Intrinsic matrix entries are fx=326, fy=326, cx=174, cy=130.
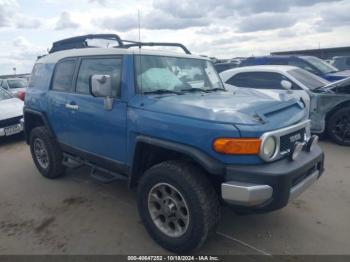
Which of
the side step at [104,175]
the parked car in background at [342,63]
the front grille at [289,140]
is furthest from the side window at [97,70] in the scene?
the parked car in background at [342,63]

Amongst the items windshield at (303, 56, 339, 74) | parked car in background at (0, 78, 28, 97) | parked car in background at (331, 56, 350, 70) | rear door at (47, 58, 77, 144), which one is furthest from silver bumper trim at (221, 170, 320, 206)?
parked car in background at (331, 56, 350, 70)

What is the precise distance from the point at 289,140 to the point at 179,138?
102 centimetres

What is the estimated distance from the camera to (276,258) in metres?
3.03

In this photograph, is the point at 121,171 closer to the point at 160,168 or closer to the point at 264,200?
the point at 160,168

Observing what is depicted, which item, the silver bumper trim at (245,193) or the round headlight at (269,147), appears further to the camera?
the round headlight at (269,147)

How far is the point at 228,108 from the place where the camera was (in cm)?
299

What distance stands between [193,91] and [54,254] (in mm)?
2260

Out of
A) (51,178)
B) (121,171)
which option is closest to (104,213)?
(121,171)

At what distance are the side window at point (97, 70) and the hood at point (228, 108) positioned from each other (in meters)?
0.53

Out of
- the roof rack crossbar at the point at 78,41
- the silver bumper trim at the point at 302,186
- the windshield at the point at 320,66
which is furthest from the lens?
the windshield at the point at 320,66

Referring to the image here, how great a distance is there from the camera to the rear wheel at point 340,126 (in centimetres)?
638

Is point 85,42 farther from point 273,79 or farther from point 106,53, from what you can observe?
point 273,79

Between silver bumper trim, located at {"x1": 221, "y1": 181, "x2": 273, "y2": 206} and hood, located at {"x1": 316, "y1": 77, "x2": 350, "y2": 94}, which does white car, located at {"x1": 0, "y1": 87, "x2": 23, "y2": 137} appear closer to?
silver bumper trim, located at {"x1": 221, "y1": 181, "x2": 273, "y2": 206}

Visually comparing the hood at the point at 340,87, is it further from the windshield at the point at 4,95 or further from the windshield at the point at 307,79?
the windshield at the point at 4,95
